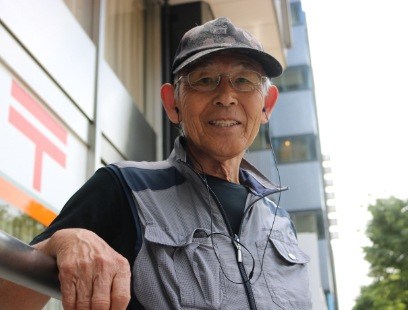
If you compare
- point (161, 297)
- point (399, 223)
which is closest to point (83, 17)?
point (161, 297)

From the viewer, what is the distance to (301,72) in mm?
11438

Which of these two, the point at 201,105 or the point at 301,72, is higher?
the point at 301,72

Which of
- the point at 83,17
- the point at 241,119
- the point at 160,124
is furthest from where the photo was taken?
the point at 160,124

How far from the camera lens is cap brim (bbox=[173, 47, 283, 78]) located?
151cm

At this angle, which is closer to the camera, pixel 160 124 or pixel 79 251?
pixel 79 251

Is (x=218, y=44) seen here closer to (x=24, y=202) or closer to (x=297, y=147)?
(x=24, y=202)

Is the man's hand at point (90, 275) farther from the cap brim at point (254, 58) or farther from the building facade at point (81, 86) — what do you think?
the building facade at point (81, 86)

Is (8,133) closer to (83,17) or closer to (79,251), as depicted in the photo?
(83,17)

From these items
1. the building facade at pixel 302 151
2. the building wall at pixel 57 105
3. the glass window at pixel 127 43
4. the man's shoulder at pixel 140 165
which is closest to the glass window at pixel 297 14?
the building facade at pixel 302 151

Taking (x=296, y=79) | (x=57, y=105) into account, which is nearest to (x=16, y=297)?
(x=57, y=105)

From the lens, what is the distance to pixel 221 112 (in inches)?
62.8

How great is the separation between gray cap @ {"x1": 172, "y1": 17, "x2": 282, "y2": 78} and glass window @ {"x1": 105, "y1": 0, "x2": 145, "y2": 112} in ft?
11.0

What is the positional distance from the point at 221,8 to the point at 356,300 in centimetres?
1831

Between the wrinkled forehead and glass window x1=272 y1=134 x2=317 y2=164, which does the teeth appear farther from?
glass window x1=272 y1=134 x2=317 y2=164
